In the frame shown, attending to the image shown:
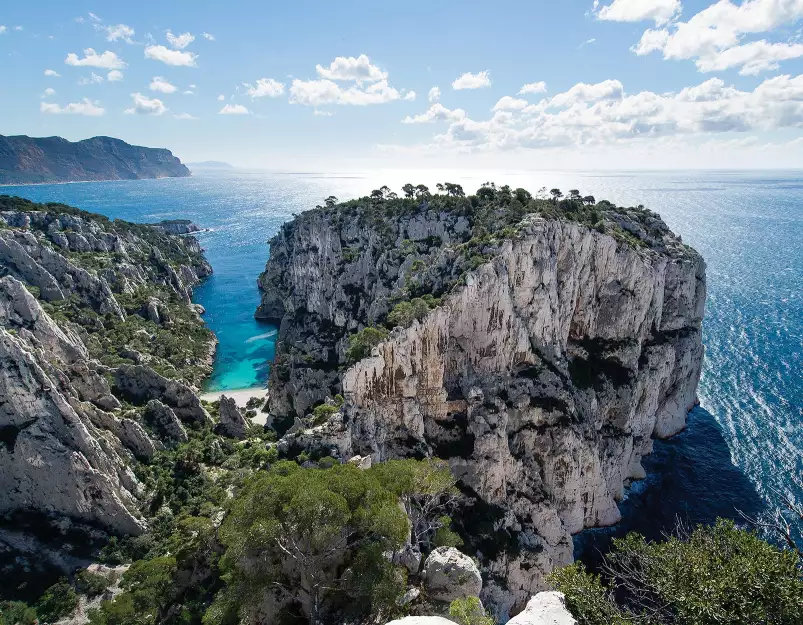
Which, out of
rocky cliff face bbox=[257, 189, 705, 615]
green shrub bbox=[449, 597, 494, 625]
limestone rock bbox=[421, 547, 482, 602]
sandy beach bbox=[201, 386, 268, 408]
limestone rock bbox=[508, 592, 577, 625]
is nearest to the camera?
limestone rock bbox=[508, 592, 577, 625]

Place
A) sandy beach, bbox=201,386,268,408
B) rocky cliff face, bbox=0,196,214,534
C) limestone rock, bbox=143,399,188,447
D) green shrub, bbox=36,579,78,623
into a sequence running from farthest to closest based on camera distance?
sandy beach, bbox=201,386,268,408
limestone rock, bbox=143,399,188,447
rocky cliff face, bbox=0,196,214,534
green shrub, bbox=36,579,78,623

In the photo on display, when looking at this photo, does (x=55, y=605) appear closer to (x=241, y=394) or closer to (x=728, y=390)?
(x=241, y=394)

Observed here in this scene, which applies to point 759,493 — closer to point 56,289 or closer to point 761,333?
point 761,333

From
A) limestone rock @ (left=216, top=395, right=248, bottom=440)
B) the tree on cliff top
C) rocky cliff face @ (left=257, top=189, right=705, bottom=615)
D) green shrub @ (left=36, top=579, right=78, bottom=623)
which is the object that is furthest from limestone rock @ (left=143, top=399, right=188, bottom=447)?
the tree on cliff top

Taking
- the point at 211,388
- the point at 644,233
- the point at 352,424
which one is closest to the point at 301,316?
the point at 211,388

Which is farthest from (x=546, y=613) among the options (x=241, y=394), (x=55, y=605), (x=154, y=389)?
(x=241, y=394)

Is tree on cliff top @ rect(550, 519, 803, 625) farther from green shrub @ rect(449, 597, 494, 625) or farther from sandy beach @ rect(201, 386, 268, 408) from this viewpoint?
sandy beach @ rect(201, 386, 268, 408)

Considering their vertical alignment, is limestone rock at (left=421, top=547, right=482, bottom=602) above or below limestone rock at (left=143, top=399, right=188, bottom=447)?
above
